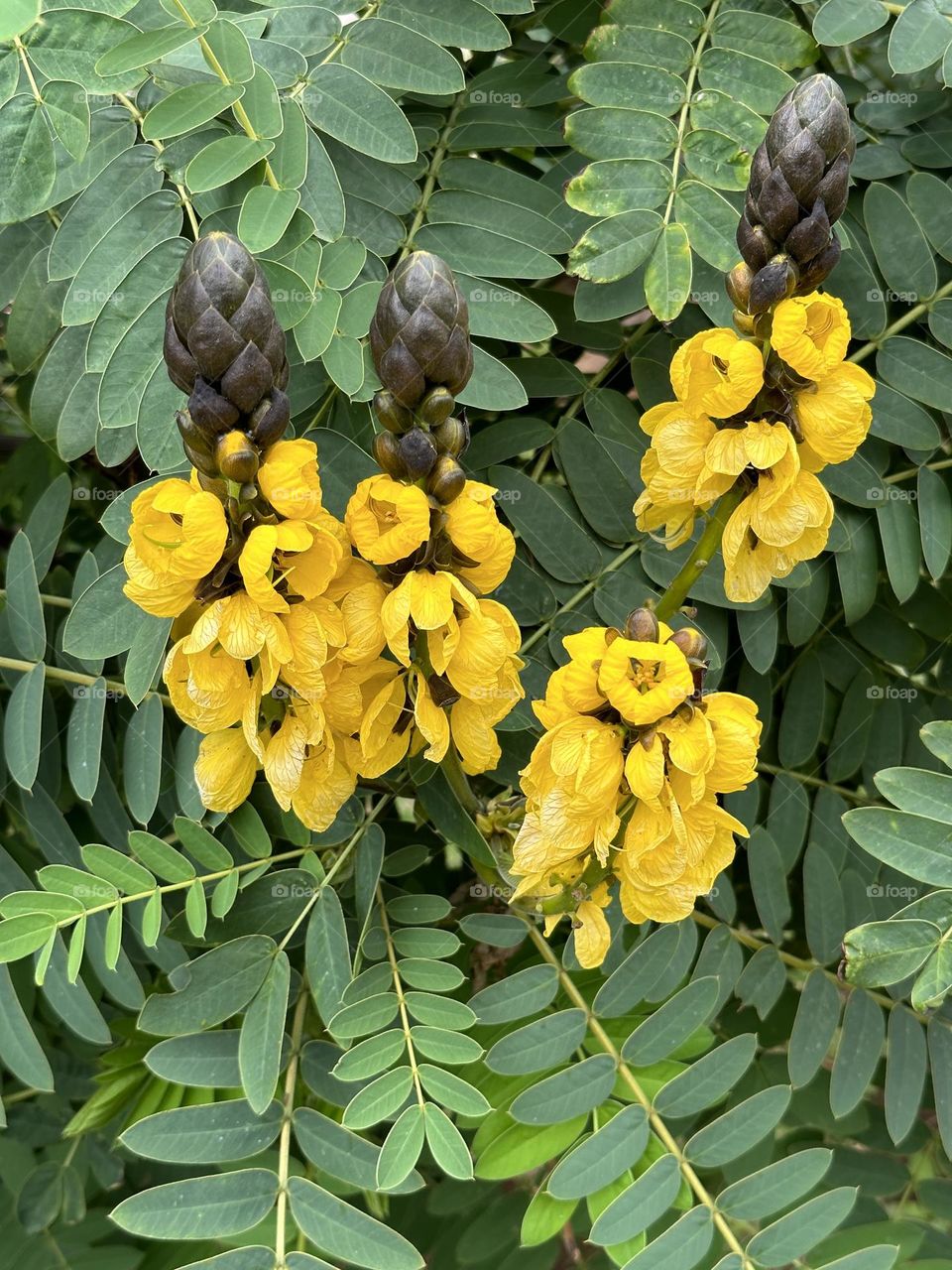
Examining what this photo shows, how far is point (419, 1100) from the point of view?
3.10 ft

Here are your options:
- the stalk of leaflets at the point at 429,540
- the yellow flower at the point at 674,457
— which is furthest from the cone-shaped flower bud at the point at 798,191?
the stalk of leaflets at the point at 429,540

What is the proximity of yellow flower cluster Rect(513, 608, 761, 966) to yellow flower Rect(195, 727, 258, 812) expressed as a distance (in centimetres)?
22

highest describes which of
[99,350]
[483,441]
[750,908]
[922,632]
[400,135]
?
[400,135]

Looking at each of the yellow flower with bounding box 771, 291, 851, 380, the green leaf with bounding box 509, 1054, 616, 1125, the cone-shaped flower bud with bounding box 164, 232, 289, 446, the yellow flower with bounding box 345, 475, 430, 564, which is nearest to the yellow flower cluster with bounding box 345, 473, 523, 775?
the yellow flower with bounding box 345, 475, 430, 564

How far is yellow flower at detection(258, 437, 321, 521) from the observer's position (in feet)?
2.34

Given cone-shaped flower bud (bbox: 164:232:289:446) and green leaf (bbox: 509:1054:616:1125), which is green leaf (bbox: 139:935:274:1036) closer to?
green leaf (bbox: 509:1054:616:1125)

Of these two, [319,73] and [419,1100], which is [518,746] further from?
[319,73]

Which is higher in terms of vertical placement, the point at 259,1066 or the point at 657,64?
the point at 657,64

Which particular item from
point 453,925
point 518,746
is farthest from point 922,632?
point 453,925

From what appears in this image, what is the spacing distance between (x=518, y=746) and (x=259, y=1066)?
0.38 metres

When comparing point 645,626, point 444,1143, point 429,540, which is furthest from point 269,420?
point 444,1143

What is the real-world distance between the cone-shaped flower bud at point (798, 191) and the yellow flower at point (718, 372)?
0.03 meters

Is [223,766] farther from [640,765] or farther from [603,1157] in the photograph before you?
[603,1157]

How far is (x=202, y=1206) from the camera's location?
37.3 inches
